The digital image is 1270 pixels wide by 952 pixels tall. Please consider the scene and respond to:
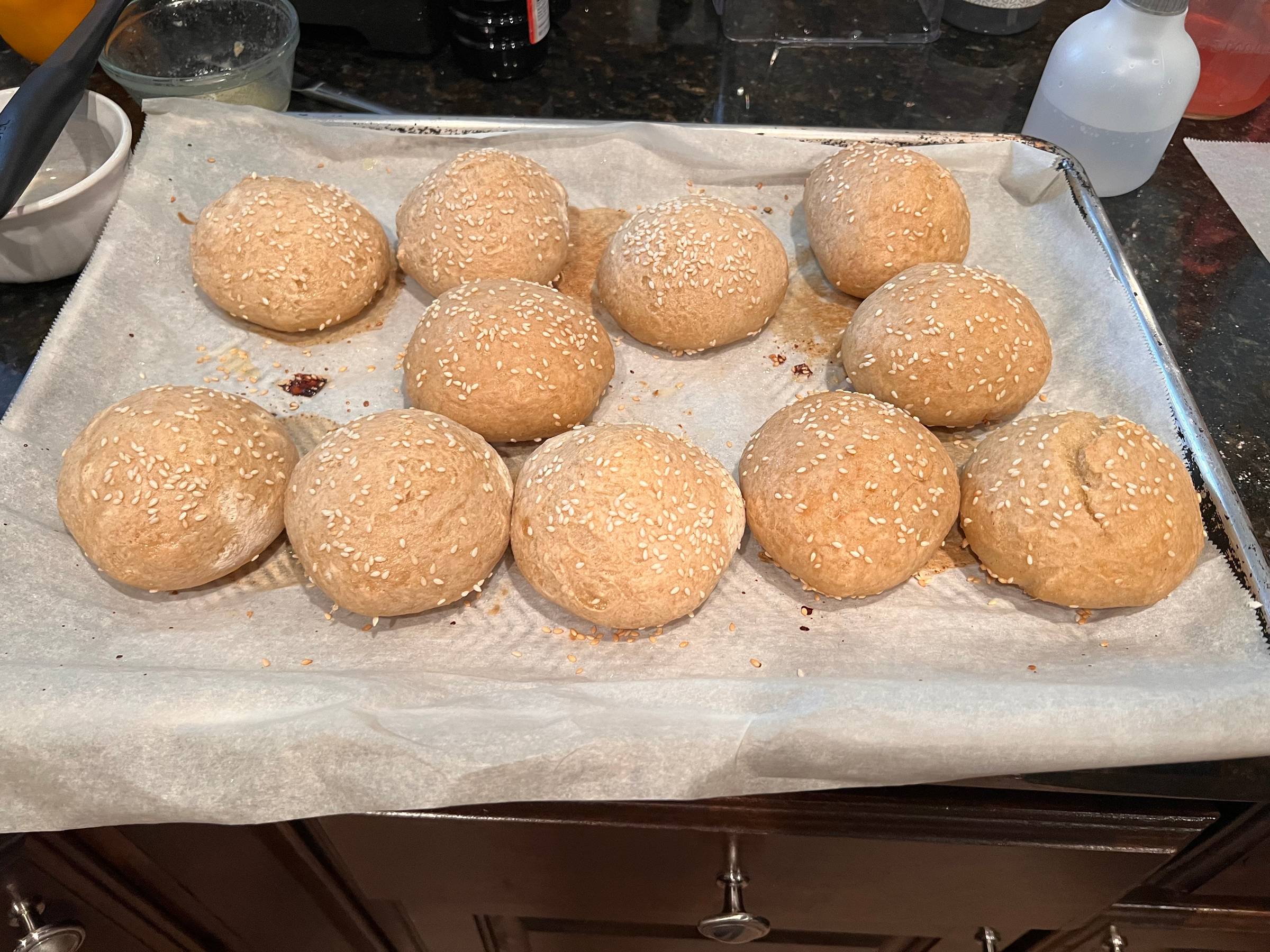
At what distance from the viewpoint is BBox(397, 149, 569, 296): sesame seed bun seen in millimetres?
1818

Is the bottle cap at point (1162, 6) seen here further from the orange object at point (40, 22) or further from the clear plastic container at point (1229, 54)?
the orange object at point (40, 22)

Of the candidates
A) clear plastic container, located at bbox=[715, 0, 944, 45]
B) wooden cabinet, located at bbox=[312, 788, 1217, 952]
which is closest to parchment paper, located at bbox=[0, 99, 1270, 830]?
wooden cabinet, located at bbox=[312, 788, 1217, 952]

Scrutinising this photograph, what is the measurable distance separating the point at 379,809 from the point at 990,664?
0.98 metres

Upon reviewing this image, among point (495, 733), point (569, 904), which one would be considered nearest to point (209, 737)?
point (495, 733)

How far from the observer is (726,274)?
1.75m

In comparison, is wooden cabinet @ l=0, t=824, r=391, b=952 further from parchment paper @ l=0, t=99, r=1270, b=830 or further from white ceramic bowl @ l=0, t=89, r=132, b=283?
white ceramic bowl @ l=0, t=89, r=132, b=283

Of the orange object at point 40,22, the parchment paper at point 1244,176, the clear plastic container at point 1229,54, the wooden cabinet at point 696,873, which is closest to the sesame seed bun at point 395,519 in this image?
the wooden cabinet at point 696,873

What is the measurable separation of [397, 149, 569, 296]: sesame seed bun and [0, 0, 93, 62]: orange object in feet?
3.64

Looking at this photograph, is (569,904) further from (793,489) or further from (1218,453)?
(1218,453)

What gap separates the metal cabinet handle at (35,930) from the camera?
1.19 metres

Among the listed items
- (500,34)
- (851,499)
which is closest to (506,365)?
(851,499)

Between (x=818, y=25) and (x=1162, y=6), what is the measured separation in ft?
3.68

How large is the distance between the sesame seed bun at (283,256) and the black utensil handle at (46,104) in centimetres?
31

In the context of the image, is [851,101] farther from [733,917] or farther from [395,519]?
[733,917]
